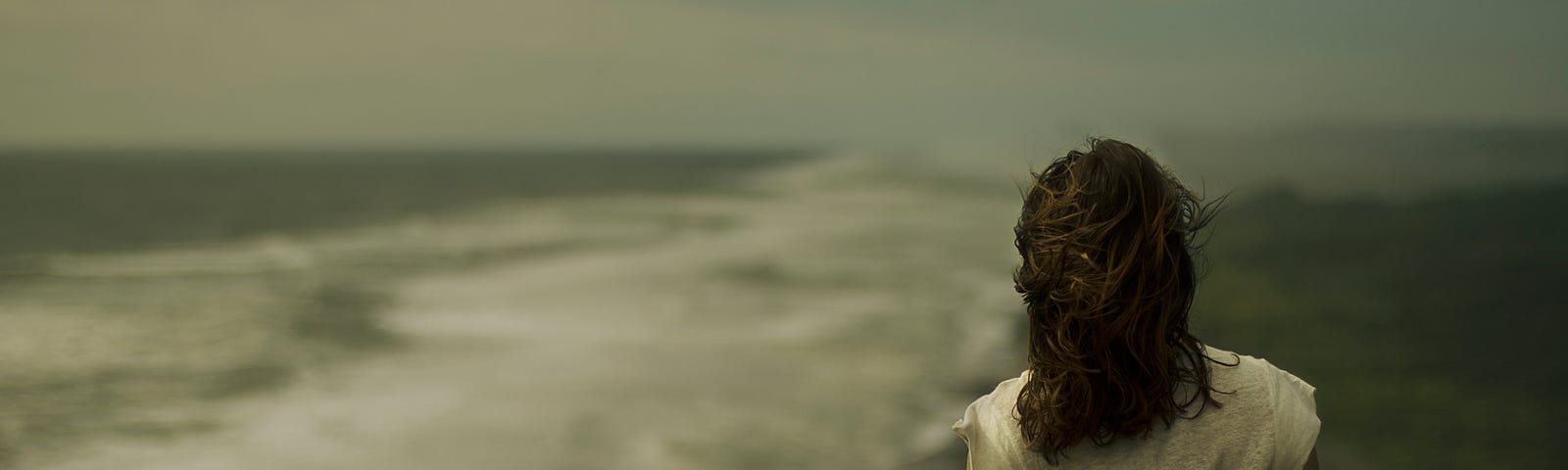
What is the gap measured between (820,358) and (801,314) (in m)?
2.95

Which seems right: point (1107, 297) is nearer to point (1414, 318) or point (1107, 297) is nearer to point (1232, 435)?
point (1232, 435)

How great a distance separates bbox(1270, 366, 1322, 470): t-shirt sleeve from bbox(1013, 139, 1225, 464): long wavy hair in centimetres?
6

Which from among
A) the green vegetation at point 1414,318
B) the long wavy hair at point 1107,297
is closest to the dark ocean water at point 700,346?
the green vegetation at point 1414,318

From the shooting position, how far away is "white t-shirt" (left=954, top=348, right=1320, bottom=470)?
45.7 inches

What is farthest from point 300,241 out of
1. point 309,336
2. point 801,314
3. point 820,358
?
point 820,358

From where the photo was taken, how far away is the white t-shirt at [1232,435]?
1160 millimetres

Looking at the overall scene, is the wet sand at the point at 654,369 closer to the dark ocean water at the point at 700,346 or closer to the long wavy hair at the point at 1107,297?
the dark ocean water at the point at 700,346

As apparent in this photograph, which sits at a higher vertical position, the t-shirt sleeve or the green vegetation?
the green vegetation

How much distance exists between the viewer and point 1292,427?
1.16 meters

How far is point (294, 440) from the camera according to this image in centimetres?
786

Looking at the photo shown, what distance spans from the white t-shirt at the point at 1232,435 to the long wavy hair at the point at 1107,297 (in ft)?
0.04

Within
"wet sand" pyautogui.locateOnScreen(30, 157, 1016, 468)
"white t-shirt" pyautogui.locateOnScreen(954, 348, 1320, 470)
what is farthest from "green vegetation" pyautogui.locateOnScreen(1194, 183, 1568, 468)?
"white t-shirt" pyautogui.locateOnScreen(954, 348, 1320, 470)

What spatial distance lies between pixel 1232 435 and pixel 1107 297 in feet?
0.61

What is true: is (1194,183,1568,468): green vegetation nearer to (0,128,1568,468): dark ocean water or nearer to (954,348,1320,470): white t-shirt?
(0,128,1568,468): dark ocean water
